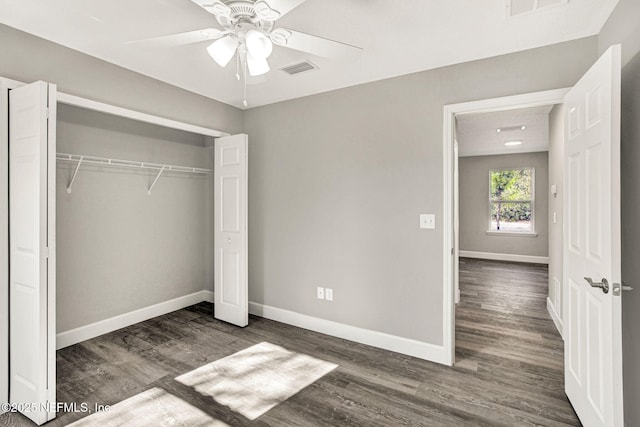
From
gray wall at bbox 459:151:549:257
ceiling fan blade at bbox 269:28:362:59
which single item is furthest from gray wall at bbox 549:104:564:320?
gray wall at bbox 459:151:549:257

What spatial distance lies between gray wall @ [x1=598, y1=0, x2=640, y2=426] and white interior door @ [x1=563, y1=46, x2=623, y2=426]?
0.55ft

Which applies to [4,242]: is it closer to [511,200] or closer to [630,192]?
[630,192]

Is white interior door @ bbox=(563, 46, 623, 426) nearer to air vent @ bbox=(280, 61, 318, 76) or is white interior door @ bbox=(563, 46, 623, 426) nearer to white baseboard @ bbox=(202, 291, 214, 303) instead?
air vent @ bbox=(280, 61, 318, 76)

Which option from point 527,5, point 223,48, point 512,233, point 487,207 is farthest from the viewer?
point 487,207

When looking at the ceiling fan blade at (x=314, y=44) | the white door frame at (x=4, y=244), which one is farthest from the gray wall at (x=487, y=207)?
the white door frame at (x=4, y=244)

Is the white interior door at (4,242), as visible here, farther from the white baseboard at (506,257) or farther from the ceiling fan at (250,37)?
the white baseboard at (506,257)

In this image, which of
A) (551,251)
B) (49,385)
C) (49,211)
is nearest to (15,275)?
(49,211)

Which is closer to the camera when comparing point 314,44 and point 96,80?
point 314,44

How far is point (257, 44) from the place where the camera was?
172 centimetres

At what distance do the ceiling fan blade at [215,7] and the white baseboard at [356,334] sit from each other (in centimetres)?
280

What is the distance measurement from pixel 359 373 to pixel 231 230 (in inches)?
78.4

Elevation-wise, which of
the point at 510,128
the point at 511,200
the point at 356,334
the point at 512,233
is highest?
the point at 510,128

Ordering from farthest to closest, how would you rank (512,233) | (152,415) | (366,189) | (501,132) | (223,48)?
(512,233) < (501,132) < (366,189) < (152,415) < (223,48)

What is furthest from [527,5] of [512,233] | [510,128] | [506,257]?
[506,257]
